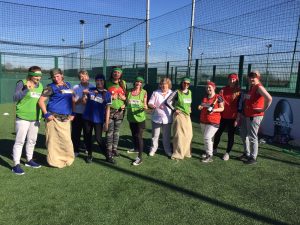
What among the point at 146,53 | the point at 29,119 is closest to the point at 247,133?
the point at 29,119

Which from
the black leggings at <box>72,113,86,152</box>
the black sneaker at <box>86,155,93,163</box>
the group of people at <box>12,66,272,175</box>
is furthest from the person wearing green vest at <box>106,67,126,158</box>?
the black leggings at <box>72,113,86,152</box>

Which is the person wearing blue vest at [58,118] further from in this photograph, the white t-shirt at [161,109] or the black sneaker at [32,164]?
the white t-shirt at [161,109]

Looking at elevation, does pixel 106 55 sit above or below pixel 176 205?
above

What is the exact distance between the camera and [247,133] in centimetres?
600

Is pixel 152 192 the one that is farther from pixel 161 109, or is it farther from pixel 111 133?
pixel 161 109

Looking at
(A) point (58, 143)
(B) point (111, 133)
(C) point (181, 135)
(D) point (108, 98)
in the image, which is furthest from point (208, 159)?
(A) point (58, 143)

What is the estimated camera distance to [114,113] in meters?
5.70

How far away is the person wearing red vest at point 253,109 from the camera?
5602mm

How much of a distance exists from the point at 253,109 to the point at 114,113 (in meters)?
2.76

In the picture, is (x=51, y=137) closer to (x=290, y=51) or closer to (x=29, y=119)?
(x=29, y=119)

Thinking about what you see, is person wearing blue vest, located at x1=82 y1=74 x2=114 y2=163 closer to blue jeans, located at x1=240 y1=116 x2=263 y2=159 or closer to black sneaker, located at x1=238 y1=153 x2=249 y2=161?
blue jeans, located at x1=240 y1=116 x2=263 y2=159

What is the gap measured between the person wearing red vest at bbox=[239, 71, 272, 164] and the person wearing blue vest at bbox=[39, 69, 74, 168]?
138 inches

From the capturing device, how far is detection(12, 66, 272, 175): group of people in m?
5.01

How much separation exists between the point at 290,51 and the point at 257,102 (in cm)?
414
